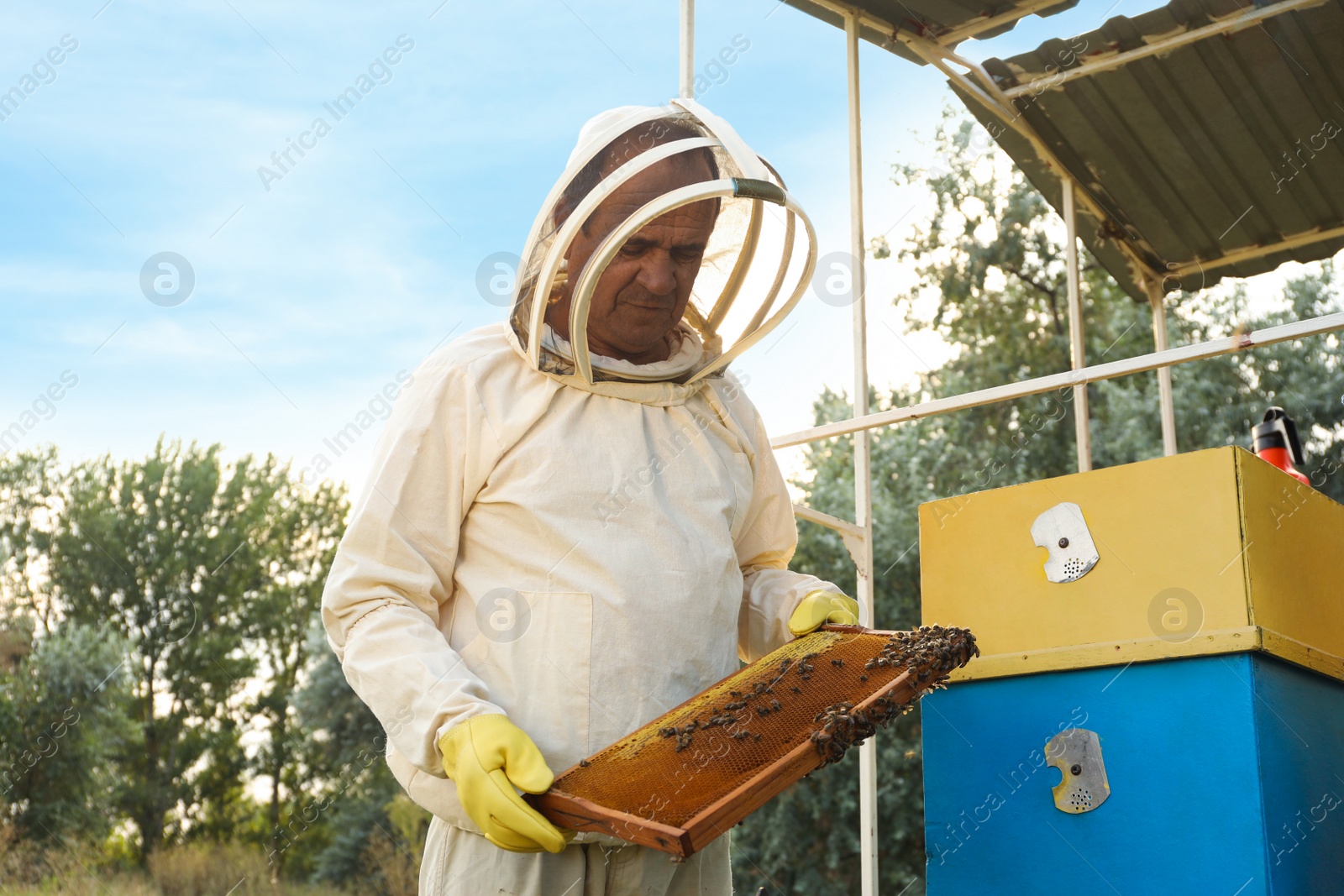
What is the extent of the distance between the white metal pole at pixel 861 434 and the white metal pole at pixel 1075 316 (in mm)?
1261

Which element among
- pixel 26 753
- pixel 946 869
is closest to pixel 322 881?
pixel 26 753

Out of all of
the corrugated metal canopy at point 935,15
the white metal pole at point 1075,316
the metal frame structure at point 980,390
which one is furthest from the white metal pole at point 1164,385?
the corrugated metal canopy at point 935,15

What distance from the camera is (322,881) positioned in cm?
1936

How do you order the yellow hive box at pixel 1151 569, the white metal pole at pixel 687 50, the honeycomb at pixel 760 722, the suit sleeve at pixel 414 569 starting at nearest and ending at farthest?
the honeycomb at pixel 760 722 < the suit sleeve at pixel 414 569 < the yellow hive box at pixel 1151 569 < the white metal pole at pixel 687 50

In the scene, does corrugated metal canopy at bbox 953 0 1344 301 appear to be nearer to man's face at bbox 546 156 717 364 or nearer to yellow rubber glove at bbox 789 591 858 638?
man's face at bbox 546 156 717 364

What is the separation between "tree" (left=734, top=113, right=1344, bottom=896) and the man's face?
987 centimetres

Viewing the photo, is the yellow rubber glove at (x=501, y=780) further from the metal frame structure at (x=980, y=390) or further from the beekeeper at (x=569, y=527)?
the metal frame structure at (x=980, y=390)

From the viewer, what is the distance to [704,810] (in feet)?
5.40

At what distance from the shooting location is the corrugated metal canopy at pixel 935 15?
4.48m

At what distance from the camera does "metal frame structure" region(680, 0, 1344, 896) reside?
10.3 feet

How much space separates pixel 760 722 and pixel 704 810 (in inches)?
15.9

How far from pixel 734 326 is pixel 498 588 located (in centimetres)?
89

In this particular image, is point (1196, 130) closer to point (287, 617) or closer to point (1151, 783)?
point (1151, 783)

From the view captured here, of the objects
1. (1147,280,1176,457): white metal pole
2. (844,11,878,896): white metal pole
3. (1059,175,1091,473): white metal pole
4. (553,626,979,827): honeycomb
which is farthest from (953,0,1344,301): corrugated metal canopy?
(553,626,979,827): honeycomb
